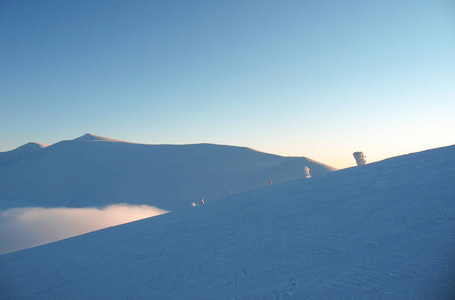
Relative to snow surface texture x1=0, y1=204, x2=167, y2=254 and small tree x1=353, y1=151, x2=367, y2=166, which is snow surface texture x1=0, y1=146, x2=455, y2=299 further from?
snow surface texture x1=0, y1=204, x2=167, y2=254

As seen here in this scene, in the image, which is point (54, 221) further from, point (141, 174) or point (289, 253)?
point (289, 253)

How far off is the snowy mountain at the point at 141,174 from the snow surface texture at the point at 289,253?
2157 inches

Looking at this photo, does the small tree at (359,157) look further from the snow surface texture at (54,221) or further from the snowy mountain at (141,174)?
the snow surface texture at (54,221)

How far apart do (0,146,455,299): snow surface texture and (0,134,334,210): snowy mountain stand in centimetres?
5479

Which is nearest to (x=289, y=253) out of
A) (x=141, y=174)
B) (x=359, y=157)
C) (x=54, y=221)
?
(x=359, y=157)

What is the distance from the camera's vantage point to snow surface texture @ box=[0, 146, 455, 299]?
4543 mm

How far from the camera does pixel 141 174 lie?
76.4 metres

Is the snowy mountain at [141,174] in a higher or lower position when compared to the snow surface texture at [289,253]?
higher

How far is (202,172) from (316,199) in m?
64.4

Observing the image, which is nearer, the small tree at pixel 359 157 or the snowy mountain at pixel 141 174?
the small tree at pixel 359 157

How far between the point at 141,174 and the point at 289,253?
74.9 meters

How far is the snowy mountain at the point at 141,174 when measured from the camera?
6850cm

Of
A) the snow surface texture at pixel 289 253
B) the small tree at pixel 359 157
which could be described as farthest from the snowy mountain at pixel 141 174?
the snow surface texture at pixel 289 253

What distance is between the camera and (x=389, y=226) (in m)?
6.41
